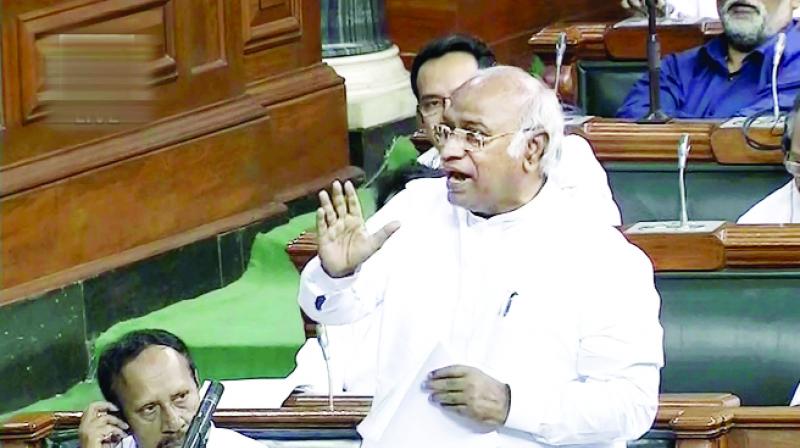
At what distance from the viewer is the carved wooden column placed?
7.27m

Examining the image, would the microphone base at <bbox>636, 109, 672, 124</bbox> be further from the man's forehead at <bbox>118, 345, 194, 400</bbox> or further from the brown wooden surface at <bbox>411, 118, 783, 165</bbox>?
the man's forehead at <bbox>118, 345, 194, 400</bbox>

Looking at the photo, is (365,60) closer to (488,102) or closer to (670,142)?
(670,142)

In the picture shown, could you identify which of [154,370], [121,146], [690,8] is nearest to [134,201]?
[121,146]

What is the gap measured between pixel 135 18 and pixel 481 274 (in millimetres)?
2550

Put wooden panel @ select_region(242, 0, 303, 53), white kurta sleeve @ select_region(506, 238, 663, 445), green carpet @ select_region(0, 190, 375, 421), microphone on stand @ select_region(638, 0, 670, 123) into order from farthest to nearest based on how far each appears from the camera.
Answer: wooden panel @ select_region(242, 0, 303, 53)
microphone on stand @ select_region(638, 0, 670, 123)
green carpet @ select_region(0, 190, 375, 421)
white kurta sleeve @ select_region(506, 238, 663, 445)

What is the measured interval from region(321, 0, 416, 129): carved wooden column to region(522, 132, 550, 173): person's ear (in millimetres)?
3596

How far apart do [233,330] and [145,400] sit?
2020 mm

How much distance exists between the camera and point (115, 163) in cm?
582

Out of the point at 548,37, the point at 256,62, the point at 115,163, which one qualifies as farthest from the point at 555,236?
the point at 548,37

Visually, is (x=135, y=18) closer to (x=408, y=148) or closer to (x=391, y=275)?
(x=408, y=148)

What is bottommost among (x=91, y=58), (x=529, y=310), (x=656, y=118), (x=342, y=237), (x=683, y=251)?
(x=656, y=118)

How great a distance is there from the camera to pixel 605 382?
11.4 feet

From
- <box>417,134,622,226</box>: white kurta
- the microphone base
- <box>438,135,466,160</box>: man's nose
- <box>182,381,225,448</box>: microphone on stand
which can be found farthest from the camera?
the microphone base

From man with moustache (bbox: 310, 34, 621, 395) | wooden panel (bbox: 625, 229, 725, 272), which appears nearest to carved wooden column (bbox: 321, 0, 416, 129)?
man with moustache (bbox: 310, 34, 621, 395)
